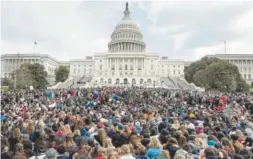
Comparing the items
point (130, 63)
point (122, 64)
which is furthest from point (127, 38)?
point (122, 64)

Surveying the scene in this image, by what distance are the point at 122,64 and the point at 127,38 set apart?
18.6m

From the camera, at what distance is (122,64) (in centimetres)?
11231

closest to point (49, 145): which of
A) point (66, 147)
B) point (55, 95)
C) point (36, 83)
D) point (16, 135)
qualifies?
A: point (66, 147)

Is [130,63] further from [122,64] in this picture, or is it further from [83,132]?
[83,132]

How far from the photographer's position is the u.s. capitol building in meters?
102

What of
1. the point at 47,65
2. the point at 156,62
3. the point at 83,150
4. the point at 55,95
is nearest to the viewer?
the point at 83,150

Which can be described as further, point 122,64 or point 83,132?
point 122,64

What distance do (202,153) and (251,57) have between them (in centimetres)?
12556

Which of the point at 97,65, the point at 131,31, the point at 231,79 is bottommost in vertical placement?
the point at 231,79

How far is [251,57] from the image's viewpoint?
12081 cm

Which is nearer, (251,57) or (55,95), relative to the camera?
(55,95)

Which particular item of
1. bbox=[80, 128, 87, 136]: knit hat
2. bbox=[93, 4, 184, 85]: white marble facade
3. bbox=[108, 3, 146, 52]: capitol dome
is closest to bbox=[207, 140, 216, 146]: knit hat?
bbox=[80, 128, 87, 136]: knit hat

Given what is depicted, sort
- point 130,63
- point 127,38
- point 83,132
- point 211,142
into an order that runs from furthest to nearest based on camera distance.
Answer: point 127,38, point 130,63, point 83,132, point 211,142

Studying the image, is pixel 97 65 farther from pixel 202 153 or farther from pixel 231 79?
pixel 202 153
